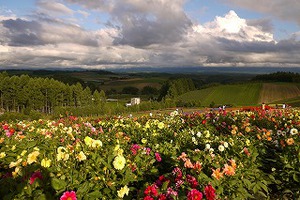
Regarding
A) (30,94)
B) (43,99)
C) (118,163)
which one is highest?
(118,163)

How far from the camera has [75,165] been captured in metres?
3.97

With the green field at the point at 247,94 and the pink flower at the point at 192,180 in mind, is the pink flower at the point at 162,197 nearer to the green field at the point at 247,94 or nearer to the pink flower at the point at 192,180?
the pink flower at the point at 192,180

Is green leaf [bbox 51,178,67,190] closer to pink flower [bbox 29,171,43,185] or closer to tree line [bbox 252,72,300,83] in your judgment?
pink flower [bbox 29,171,43,185]

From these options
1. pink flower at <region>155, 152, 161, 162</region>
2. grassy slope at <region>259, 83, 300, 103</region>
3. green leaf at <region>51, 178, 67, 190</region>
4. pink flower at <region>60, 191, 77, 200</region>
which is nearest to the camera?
pink flower at <region>60, 191, 77, 200</region>

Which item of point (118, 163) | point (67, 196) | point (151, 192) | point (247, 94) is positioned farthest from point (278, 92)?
point (67, 196)

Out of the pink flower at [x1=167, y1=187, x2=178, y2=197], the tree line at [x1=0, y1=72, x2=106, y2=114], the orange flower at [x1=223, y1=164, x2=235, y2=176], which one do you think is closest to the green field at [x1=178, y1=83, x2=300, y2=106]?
the tree line at [x1=0, y1=72, x2=106, y2=114]

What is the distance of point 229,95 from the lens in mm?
98250

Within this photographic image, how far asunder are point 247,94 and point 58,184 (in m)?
98.8

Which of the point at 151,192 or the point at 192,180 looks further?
the point at 192,180

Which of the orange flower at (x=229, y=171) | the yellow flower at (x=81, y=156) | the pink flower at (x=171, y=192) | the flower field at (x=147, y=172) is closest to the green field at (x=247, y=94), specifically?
the flower field at (x=147, y=172)

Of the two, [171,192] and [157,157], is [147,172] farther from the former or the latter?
[171,192]

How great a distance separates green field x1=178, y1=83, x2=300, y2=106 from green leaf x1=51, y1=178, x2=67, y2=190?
280 feet

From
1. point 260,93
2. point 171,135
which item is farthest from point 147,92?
point 171,135

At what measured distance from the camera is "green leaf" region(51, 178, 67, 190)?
3.32m
